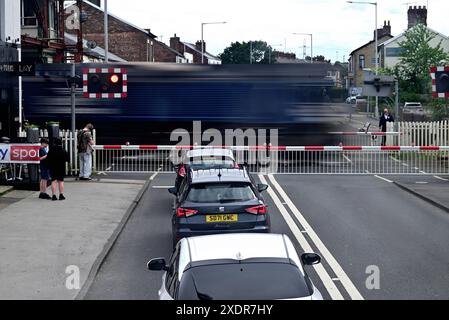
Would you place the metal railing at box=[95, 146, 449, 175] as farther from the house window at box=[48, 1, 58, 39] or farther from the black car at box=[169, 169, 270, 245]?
the house window at box=[48, 1, 58, 39]

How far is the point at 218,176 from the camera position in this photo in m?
12.9

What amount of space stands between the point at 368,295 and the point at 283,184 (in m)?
12.3

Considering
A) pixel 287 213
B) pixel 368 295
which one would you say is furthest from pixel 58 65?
pixel 368 295

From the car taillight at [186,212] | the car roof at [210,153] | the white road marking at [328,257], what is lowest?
the white road marking at [328,257]

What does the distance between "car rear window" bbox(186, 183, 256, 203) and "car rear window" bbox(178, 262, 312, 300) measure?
498 cm

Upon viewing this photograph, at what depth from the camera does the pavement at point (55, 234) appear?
1073 centimetres

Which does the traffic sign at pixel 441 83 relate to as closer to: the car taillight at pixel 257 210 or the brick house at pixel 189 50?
the car taillight at pixel 257 210

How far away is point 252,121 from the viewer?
2973cm

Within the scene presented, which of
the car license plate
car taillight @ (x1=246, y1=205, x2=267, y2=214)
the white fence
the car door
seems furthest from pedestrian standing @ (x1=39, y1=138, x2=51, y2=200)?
the white fence

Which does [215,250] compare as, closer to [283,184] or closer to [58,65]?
[283,184]

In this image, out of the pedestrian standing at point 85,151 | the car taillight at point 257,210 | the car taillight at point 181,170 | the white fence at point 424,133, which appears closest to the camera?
the car taillight at point 257,210

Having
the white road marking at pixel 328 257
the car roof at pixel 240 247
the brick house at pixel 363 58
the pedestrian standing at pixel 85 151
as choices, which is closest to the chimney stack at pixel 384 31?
the brick house at pixel 363 58

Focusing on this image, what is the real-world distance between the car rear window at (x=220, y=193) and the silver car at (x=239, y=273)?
172 inches

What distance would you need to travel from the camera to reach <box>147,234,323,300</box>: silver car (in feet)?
23.0
